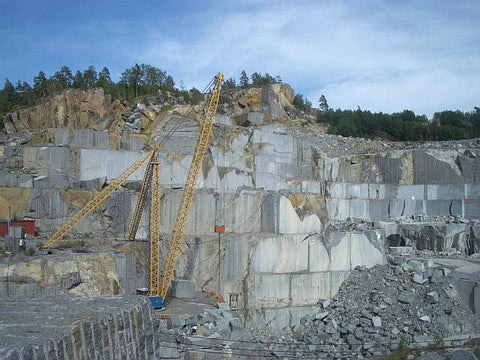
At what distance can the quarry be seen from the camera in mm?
20984

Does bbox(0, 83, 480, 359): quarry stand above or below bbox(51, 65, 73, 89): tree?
below

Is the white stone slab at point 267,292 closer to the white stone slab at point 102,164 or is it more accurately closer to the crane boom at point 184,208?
the crane boom at point 184,208

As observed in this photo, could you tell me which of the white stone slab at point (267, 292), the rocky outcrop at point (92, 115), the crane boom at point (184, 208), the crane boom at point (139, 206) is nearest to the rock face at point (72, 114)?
the rocky outcrop at point (92, 115)

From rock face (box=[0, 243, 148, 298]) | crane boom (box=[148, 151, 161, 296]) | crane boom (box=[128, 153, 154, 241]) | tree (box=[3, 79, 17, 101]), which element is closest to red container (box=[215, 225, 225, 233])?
crane boom (box=[148, 151, 161, 296])

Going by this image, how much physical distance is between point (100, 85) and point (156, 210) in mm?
26952

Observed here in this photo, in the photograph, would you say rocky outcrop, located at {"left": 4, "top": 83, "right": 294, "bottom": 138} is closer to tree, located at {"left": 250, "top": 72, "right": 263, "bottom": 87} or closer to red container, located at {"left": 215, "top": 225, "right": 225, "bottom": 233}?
red container, located at {"left": 215, "top": 225, "right": 225, "bottom": 233}

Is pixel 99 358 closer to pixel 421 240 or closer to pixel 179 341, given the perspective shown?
pixel 179 341

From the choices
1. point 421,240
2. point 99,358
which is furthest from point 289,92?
point 99,358

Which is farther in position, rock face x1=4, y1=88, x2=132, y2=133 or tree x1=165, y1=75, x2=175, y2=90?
tree x1=165, y1=75, x2=175, y2=90

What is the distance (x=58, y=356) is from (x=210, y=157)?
28222mm

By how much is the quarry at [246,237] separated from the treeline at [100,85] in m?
7.86

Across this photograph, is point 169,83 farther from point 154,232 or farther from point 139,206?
point 154,232

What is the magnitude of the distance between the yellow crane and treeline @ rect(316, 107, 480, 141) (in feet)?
113

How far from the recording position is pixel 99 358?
6.46 meters
